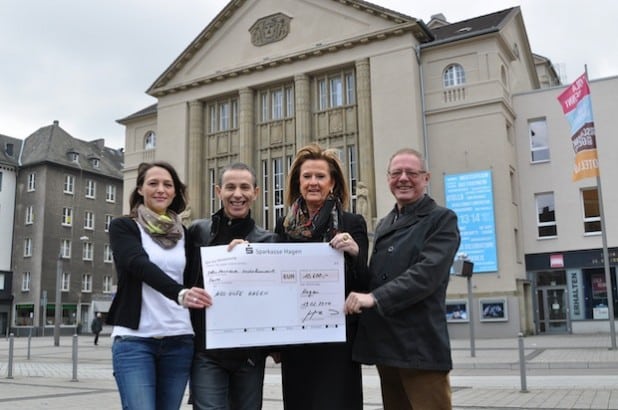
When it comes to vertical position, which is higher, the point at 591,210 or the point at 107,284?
the point at 591,210

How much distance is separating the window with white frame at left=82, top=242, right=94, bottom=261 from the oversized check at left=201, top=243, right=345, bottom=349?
6044 centimetres

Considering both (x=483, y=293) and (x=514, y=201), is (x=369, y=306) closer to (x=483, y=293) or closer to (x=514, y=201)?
(x=483, y=293)

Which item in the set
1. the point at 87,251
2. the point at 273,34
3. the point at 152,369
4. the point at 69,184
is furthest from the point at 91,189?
the point at 152,369

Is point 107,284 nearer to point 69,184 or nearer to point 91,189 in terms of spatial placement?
point 91,189

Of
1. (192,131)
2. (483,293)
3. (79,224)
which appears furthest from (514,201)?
(79,224)

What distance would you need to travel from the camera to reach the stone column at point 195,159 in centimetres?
3888

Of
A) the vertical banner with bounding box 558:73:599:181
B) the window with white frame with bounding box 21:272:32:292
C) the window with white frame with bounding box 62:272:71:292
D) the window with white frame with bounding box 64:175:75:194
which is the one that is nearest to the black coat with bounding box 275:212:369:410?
the vertical banner with bounding box 558:73:599:181

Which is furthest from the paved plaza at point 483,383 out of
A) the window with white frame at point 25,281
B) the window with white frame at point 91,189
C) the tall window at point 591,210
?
the window with white frame at point 91,189

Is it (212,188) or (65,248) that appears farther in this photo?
(65,248)

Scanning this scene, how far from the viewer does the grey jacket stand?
3492mm

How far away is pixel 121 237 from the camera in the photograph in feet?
12.6

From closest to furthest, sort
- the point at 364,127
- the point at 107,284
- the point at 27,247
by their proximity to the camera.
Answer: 1. the point at 364,127
2. the point at 27,247
3. the point at 107,284

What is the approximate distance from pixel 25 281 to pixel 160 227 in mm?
58067

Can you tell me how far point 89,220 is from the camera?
62062mm
